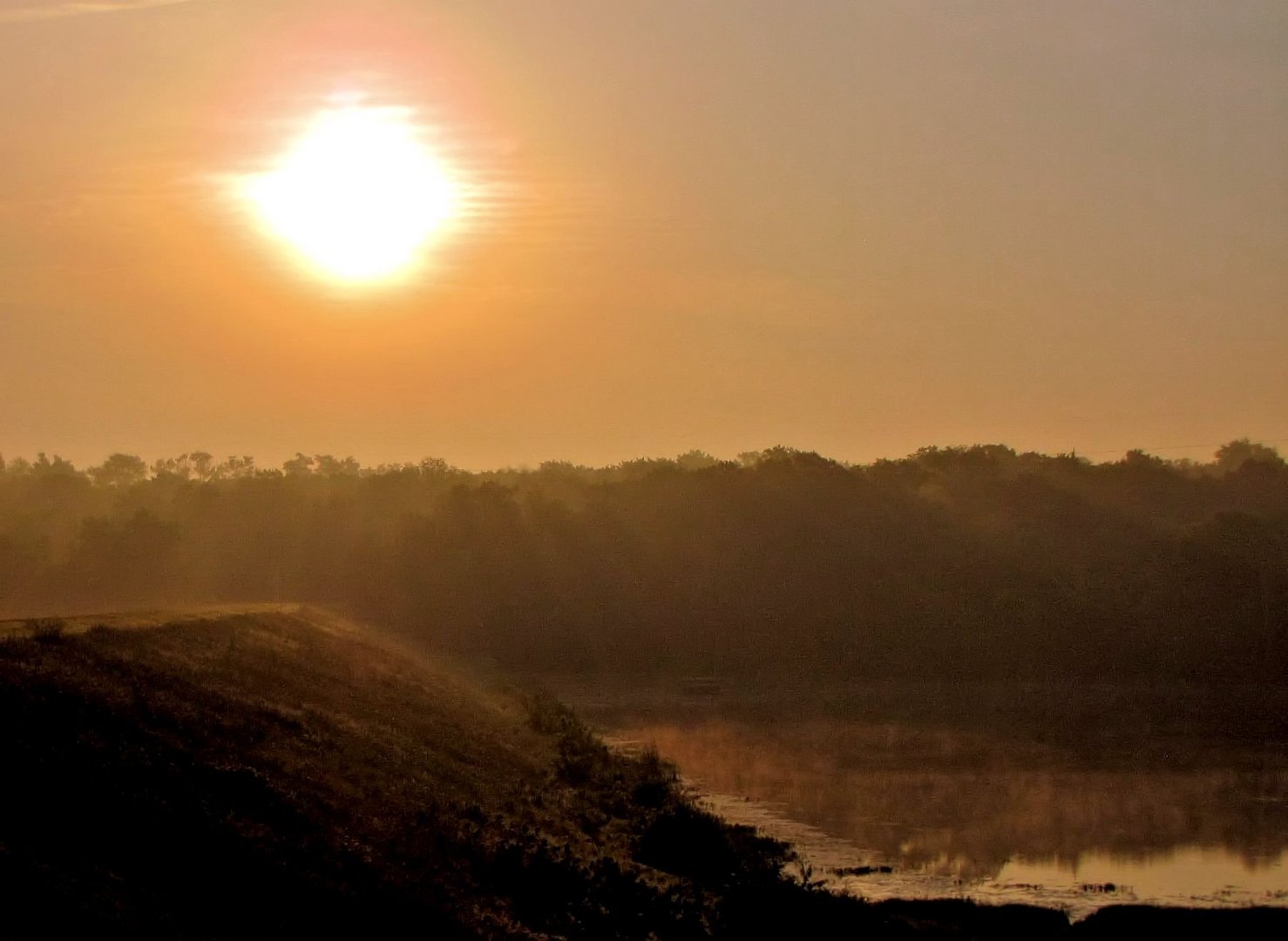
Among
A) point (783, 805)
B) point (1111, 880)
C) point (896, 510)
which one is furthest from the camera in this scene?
point (896, 510)

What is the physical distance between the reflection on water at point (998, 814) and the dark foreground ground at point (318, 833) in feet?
9.60

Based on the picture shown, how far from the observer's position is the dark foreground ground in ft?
54.9

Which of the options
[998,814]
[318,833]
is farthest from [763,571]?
[318,833]

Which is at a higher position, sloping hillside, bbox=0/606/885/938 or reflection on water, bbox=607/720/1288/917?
sloping hillside, bbox=0/606/885/938

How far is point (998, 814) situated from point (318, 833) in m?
26.1

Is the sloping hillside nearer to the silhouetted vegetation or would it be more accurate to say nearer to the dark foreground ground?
the dark foreground ground

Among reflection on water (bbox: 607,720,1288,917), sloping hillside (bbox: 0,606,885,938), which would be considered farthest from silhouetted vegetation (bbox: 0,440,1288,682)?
sloping hillside (bbox: 0,606,885,938)

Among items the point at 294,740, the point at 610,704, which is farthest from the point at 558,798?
the point at 610,704

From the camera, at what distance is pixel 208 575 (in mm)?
109188

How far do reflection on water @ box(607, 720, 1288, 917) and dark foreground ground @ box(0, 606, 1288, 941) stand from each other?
293 cm

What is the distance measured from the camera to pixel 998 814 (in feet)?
139

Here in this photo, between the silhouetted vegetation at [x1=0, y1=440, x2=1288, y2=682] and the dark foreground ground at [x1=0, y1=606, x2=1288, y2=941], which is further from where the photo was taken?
the silhouetted vegetation at [x1=0, y1=440, x2=1288, y2=682]

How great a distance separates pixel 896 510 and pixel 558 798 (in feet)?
253

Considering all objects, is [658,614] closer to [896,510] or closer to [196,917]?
[896,510]
